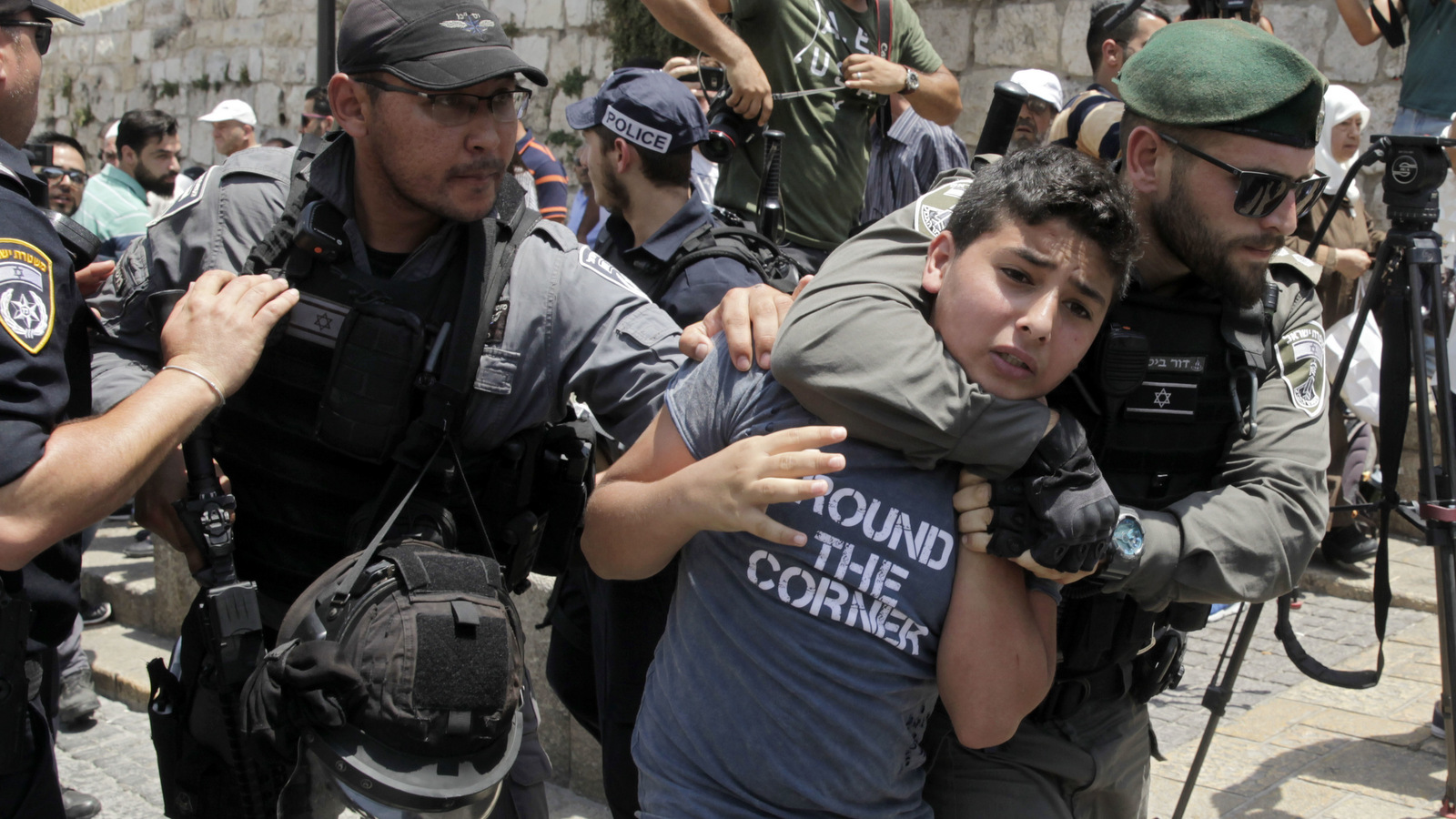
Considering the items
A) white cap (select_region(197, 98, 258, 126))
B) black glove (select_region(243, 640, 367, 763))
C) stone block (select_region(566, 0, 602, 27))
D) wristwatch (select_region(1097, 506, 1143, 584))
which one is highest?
wristwatch (select_region(1097, 506, 1143, 584))

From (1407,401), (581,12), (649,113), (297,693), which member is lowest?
(581,12)

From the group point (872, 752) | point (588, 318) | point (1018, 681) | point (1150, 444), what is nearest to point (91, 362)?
point (588, 318)

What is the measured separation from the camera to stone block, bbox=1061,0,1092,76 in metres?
7.70

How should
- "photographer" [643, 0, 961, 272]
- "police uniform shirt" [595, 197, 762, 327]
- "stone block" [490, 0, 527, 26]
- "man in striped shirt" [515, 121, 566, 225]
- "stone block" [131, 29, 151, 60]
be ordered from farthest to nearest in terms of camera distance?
"stone block" [131, 29, 151, 60] < "stone block" [490, 0, 527, 26] < "man in striped shirt" [515, 121, 566, 225] < "photographer" [643, 0, 961, 272] < "police uniform shirt" [595, 197, 762, 327]

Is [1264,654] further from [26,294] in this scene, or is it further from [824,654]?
[26,294]

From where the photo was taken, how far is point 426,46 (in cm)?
225

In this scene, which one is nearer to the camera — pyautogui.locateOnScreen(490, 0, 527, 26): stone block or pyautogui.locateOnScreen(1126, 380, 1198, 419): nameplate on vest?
pyautogui.locateOnScreen(1126, 380, 1198, 419): nameplate on vest

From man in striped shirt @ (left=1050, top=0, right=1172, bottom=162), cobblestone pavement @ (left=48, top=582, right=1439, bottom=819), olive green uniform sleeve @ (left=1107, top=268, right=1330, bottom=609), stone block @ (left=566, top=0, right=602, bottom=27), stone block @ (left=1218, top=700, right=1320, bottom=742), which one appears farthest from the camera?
stone block @ (left=566, top=0, right=602, bottom=27)

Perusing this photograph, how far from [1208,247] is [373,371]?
1495mm

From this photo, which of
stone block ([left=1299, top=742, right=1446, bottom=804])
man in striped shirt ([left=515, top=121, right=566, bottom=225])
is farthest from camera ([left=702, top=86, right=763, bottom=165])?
man in striped shirt ([left=515, top=121, right=566, bottom=225])

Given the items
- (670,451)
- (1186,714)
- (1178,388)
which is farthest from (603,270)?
(1186,714)

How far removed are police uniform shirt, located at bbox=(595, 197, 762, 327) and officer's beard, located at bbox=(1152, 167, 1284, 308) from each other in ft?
4.61

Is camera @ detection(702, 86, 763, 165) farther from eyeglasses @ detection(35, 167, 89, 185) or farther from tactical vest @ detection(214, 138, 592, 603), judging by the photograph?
eyeglasses @ detection(35, 167, 89, 185)

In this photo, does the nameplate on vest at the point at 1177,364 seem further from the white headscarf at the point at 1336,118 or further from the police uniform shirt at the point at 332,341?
the white headscarf at the point at 1336,118
